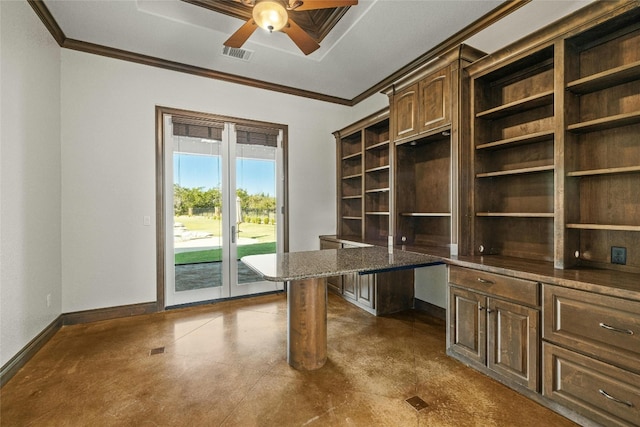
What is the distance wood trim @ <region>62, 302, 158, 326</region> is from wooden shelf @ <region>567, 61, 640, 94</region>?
15.6 feet

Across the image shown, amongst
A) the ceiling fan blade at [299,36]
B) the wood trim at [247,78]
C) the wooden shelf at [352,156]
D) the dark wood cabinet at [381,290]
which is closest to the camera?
the ceiling fan blade at [299,36]

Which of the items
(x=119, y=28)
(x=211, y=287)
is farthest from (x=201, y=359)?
(x=119, y=28)

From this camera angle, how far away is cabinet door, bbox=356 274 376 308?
3.53 m

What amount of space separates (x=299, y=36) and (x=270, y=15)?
46cm

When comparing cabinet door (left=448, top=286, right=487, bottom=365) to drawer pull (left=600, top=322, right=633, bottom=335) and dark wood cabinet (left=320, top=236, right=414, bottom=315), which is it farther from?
dark wood cabinet (left=320, top=236, right=414, bottom=315)

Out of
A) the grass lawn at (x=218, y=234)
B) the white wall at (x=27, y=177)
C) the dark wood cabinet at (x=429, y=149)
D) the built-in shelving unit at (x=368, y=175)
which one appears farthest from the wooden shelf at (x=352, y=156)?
the white wall at (x=27, y=177)

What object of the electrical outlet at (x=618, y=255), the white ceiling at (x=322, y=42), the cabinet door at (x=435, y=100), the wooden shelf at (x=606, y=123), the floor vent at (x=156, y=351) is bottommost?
the floor vent at (x=156, y=351)

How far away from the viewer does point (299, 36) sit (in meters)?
2.59

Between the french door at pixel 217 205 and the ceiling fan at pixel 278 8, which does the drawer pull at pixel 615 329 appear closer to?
the ceiling fan at pixel 278 8

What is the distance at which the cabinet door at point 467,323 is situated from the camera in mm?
2244

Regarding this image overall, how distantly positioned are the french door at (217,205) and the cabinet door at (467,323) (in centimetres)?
275

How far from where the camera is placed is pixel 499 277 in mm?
2129

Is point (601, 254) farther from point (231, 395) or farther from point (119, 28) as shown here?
point (119, 28)

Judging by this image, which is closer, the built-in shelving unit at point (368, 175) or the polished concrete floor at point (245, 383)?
the polished concrete floor at point (245, 383)
